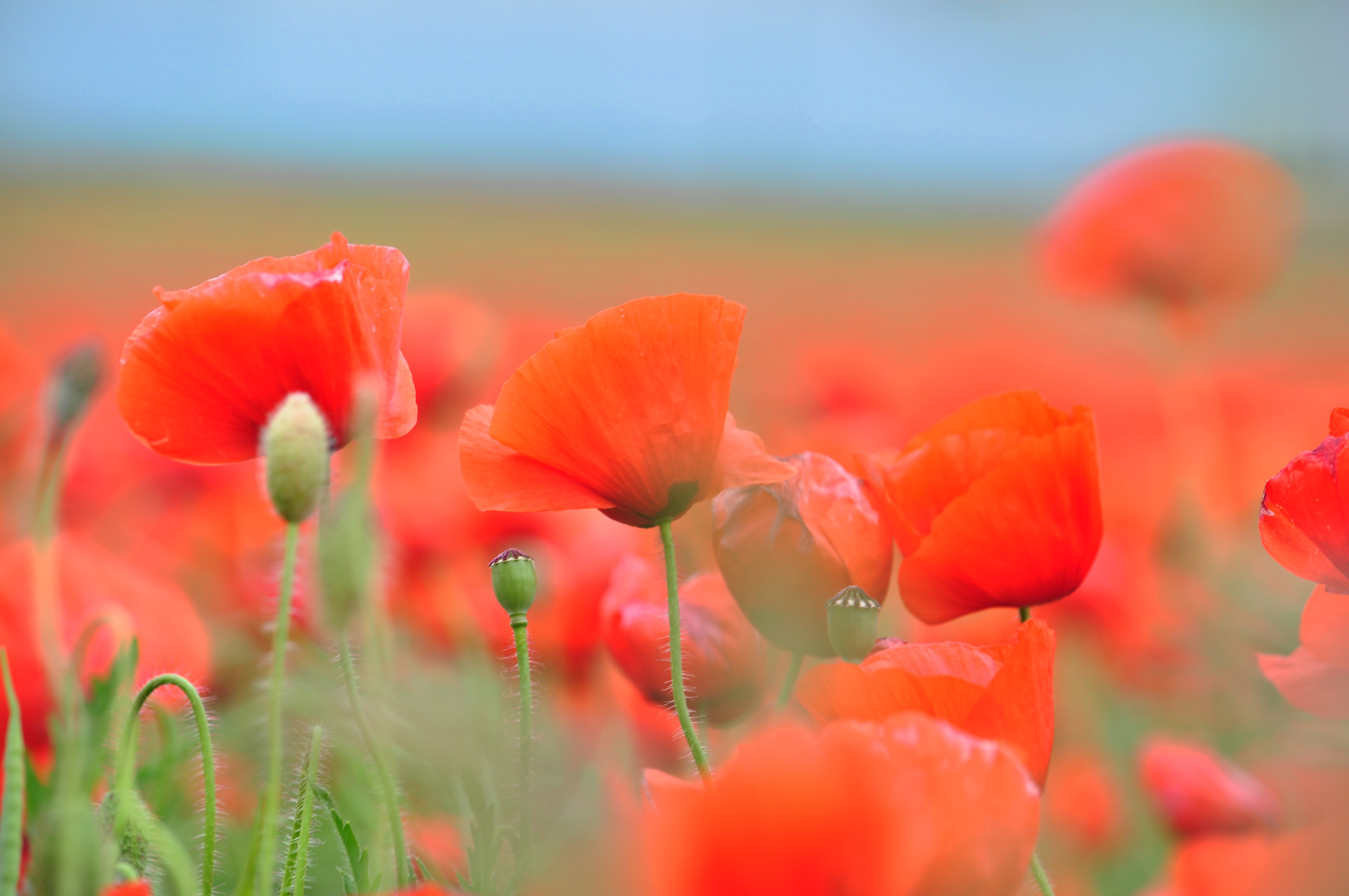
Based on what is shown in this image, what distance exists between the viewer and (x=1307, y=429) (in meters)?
0.87

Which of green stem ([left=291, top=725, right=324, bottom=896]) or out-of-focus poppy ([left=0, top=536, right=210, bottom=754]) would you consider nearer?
green stem ([left=291, top=725, right=324, bottom=896])

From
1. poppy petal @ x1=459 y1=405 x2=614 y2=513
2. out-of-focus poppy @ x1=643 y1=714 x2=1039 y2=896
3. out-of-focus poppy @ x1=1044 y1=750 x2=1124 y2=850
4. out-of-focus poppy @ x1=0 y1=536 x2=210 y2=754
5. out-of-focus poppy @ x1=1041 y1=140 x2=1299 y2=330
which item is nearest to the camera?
out-of-focus poppy @ x1=643 y1=714 x2=1039 y2=896

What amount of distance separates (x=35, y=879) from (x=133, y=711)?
4 cm

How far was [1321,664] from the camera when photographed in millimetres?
323

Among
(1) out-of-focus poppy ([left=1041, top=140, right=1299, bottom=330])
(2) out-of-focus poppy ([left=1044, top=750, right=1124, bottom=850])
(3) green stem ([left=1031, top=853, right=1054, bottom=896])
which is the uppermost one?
(1) out-of-focus poppy ([left=1041, top=140, right=1299, bottom=330])

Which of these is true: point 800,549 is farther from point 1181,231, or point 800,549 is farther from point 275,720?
point 1181,231

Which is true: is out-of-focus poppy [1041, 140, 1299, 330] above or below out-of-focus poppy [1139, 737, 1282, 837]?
above

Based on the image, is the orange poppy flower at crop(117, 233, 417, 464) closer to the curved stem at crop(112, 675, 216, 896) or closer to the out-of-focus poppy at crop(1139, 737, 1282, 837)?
the curved stem at crop(112, 675, 216, 896)

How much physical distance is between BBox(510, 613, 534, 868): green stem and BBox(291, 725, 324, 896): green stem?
5 centimetres

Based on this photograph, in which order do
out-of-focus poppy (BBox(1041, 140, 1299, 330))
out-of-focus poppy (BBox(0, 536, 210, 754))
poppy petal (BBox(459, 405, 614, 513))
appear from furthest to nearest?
out-of-focus poppy (BBox(1041, 140, 1299, 330)) → out-of-focus poppy (BBox(0, 536, 210, 754)) → poppy petal (BBox(459, 405, 614, 513))

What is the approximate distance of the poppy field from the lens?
0.24m

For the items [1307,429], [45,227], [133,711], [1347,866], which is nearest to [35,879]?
[133,711]

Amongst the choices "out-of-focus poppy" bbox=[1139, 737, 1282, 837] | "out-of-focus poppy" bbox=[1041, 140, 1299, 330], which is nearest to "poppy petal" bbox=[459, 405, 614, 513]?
"out-of-focus poppy" bbox=[1139, 737, 1282, 837]

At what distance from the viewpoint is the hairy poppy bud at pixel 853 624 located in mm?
287
